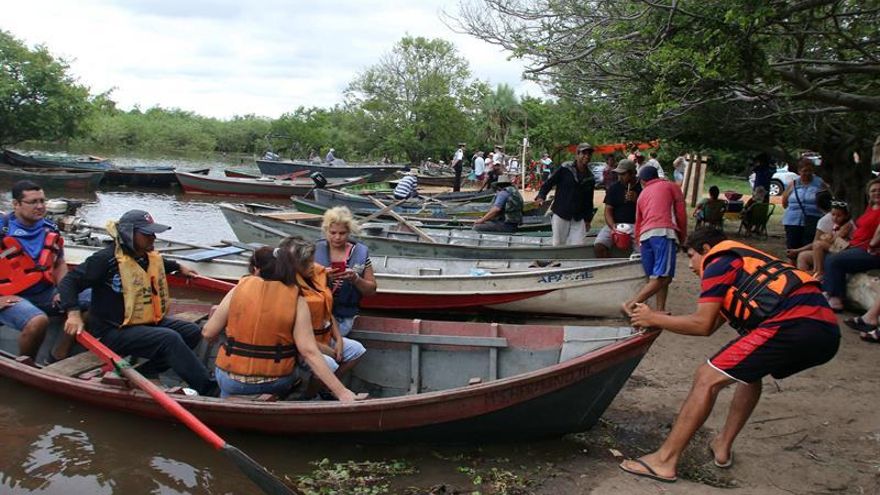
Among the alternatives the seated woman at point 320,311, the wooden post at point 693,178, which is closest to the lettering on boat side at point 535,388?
the seated woman at point 320,311

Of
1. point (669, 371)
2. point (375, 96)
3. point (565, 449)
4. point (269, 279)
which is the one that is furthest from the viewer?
point (375, 96)

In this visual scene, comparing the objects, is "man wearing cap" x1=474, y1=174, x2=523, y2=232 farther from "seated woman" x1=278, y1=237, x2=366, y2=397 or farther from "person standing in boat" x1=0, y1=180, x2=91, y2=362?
"person standing in boat" x1=0, y1=180, x2=91, y2=362

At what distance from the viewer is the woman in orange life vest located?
4414 millimetres

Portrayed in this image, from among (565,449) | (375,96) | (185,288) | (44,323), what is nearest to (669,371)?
(565,449)

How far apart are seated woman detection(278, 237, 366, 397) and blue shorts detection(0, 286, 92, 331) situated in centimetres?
211

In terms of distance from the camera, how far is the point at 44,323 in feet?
18.4

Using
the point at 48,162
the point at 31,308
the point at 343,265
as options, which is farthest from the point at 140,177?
the point at 343,265

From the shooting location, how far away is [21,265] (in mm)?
5746

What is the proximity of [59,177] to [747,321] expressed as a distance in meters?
24.1

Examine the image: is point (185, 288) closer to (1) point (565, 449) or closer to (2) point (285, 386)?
(2) point (285, 386)

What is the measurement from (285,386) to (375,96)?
39202 millimetres

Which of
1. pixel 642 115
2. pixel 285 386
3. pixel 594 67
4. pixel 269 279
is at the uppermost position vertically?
pixel 594 67

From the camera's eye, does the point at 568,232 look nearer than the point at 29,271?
No

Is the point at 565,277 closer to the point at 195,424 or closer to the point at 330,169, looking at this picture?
the point at 195,424
